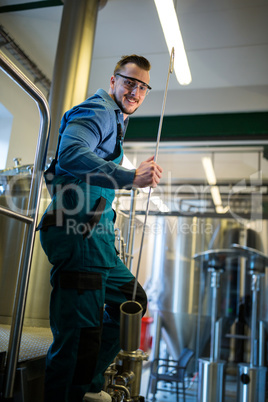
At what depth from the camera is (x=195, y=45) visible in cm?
443

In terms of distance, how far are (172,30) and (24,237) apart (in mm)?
2436

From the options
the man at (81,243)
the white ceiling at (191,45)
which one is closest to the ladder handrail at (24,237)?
the man at (81,243)

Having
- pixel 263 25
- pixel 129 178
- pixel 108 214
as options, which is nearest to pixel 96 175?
pixel 129 178

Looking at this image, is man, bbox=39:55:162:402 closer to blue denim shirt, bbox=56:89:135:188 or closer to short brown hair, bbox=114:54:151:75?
blue denim shirt, bbox=56:89:135:188

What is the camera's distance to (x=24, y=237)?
1497mm

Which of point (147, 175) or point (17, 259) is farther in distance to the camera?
point (17, 259)

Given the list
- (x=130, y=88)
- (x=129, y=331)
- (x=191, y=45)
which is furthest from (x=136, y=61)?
(x=191, y=45)

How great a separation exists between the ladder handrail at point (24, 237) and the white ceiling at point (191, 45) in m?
2.91

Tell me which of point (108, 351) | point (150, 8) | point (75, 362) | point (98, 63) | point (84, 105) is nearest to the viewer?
point (75, 362)

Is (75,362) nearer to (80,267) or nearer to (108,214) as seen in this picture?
(80,267)

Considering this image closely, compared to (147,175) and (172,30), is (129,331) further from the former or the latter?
(172,30)

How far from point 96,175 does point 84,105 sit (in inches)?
13.0

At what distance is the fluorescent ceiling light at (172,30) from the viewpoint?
3020 mm

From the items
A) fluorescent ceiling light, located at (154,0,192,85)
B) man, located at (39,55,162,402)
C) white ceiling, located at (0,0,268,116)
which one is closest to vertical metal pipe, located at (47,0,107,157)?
white ceiling, located at (0,0,268,116)
